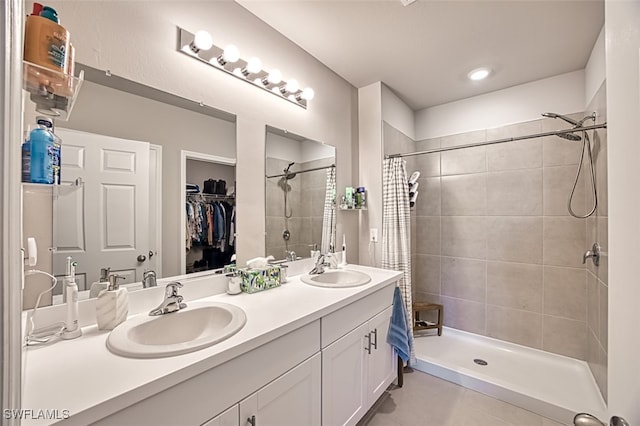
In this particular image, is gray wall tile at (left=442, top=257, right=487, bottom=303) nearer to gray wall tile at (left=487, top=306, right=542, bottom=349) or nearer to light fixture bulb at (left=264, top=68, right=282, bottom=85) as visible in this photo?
gray wall tile at (left=487, top=306, right=542, bottom=349)

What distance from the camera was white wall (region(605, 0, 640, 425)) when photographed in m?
0.43

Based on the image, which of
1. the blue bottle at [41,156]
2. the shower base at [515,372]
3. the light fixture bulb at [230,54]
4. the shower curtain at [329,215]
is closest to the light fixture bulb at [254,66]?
the light fixture bulb at [230,54]

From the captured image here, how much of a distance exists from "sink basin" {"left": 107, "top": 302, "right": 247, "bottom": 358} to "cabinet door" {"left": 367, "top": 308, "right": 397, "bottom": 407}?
0.88 meters

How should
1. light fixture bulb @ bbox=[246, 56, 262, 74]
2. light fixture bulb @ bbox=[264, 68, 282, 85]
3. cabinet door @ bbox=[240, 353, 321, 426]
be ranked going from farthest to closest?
1. light fixture bulb @ bbox=[264, 68, 282, 85]
2. light fixture bulb @ bbox=[246, 56, 262, 74]
3. cabinet door @ bbox=[240, 353, 321, 426]

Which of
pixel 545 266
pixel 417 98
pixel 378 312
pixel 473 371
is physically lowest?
pixel 473 371

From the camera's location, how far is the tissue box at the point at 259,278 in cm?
142

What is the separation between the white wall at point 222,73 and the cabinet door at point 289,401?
72 centimetres

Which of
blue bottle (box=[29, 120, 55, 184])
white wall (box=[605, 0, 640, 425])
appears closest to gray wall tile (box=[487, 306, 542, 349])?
white wall (box=[605, 0, 640, 425])

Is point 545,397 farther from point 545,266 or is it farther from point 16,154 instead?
point 16,154

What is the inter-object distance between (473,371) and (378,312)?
1.09 m

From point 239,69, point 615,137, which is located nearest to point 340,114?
point 239,69

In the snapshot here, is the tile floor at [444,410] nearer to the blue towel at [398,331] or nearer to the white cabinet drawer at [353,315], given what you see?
the blue towel at [398,331]

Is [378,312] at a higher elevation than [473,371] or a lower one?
higher

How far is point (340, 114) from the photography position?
233 centimetres
